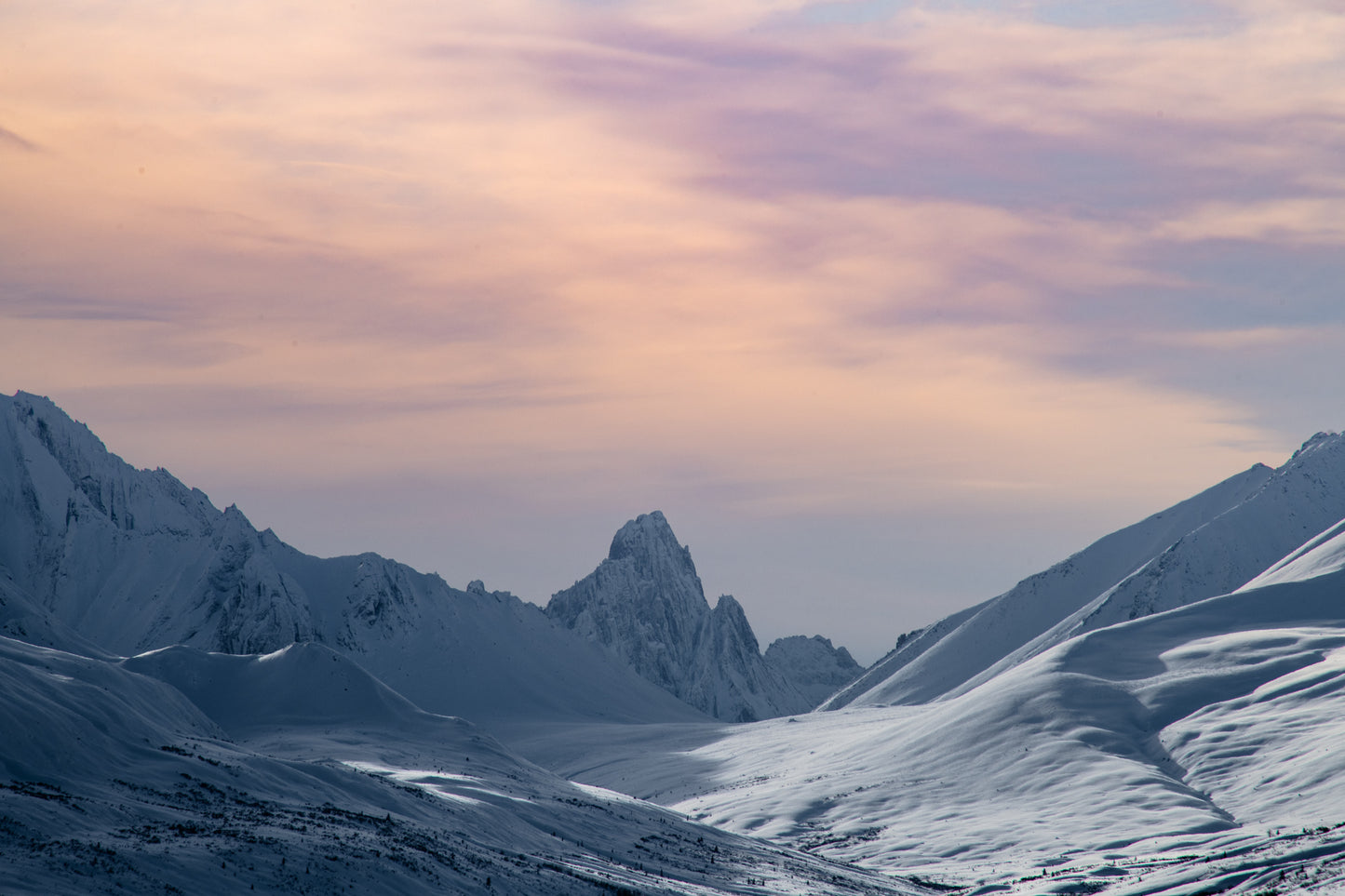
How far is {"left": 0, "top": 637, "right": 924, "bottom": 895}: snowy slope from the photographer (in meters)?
40.7

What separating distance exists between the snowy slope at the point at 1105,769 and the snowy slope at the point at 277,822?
13.9 metres

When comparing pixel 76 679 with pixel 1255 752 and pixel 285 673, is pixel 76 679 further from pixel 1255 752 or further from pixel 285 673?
pixel 1255 752

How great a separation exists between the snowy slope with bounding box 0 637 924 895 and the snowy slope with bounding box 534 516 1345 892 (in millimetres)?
13889

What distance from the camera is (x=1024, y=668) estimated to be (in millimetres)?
129000

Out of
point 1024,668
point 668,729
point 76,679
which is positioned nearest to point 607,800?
point 76,679

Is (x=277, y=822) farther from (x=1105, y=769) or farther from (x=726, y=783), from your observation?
(x=726, y=783)

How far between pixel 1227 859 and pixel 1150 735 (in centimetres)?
5812

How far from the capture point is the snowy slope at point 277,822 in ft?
133

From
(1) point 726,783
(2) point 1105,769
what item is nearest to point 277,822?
(2) point 1105,769

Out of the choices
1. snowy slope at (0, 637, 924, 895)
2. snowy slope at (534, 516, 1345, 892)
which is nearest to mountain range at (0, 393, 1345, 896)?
snowy slope at (0, 637, 924, 895)

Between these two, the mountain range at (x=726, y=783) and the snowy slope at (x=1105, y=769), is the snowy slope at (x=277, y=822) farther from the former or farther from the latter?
the snowy slope at (x=1105, y=769)

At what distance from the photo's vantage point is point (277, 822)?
49.6 metres

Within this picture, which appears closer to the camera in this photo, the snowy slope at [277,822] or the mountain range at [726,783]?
the snowy slope at [277,822]

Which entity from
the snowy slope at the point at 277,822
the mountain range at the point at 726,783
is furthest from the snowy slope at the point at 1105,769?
the snowy slope at the point at 277,822
